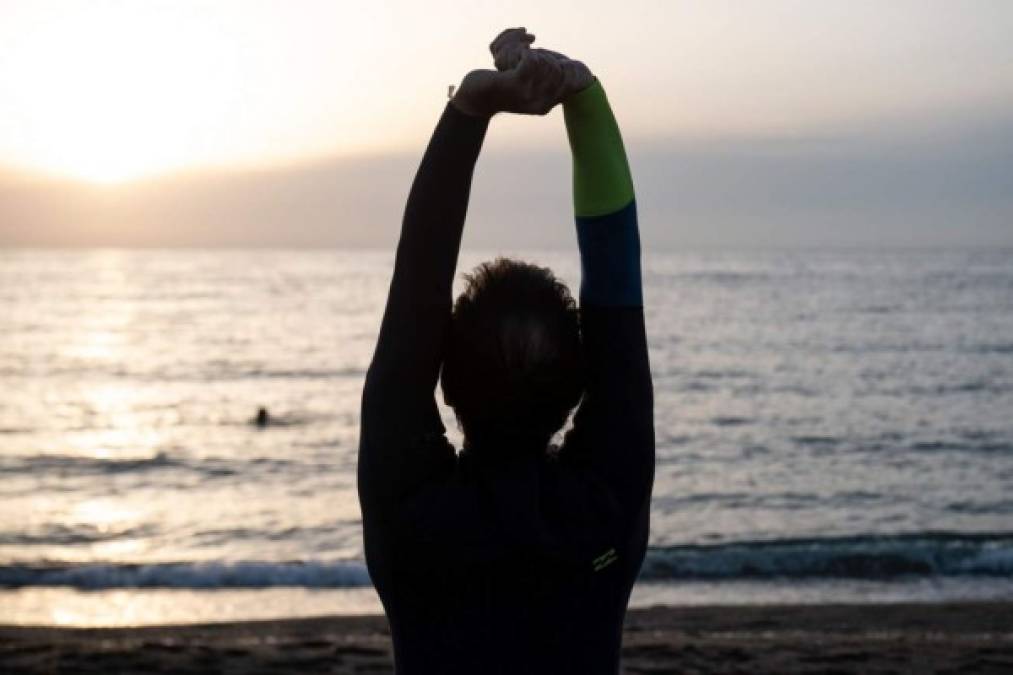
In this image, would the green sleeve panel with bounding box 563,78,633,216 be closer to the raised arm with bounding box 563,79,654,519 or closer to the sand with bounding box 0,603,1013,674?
the raised arm with bounding box 563,79,654,519

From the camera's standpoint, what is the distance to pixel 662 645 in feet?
29.3

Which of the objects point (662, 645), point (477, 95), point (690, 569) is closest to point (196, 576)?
point (690, 569)

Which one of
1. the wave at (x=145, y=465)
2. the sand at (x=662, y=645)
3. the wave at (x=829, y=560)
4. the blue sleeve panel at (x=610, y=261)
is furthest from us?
the wave at (x=145, y=465)

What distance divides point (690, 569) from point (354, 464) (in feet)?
30.4

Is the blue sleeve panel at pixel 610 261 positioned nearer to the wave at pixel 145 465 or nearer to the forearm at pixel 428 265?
the forearm at pixel 428 265

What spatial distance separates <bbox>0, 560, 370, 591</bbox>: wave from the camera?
13.4 m

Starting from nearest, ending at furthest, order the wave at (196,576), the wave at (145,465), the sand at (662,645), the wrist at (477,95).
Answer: the wrist at (477,95) < the sand at (662,645) < the wave at (196,576) < the wave at (145,465)

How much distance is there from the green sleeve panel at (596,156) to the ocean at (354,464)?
34.7 feet

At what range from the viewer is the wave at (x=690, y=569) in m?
13.5

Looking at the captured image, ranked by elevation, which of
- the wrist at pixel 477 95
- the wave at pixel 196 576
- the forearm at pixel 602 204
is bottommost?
the wave at pixel 196 576

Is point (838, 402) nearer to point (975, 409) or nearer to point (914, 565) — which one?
point (975, 409)

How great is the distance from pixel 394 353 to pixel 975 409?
29.6 metres

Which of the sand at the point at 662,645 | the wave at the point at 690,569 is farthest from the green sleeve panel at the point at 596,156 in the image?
the wave at the point at 690,569

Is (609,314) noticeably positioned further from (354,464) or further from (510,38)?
(354,464)
